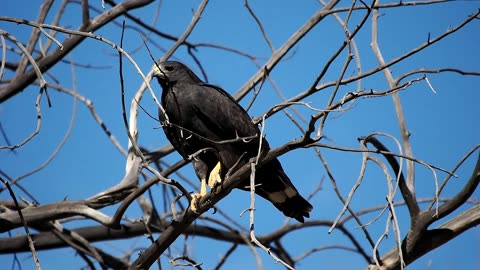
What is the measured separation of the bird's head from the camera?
4.97 metres

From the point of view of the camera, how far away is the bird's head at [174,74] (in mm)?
4969

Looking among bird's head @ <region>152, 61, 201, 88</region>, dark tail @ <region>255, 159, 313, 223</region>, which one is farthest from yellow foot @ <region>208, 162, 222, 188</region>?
bird's head @ <region>152, 61, 201, 88</region>

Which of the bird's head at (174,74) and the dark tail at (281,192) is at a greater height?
the bird's head at (174,74)

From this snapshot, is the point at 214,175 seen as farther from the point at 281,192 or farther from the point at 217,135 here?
the point at 281,192

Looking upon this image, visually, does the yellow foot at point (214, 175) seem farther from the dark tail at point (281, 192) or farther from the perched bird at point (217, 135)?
the dark tail at point (281, 192)

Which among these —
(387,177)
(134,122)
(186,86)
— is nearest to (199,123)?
(186,86)

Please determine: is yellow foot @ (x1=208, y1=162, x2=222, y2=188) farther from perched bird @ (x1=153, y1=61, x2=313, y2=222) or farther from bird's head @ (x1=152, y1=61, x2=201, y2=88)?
bird's head @ (x1=152, y1=61, x2=201, y2=88)

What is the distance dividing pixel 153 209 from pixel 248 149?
166 cm

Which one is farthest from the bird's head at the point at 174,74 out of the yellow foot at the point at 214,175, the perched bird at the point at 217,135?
the yellow foot at the point at 214,175

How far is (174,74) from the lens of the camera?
198 inches

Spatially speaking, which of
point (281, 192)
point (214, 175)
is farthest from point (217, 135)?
point (281, 192)

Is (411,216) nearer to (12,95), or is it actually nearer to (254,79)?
(254,79)

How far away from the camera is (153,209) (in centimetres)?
604

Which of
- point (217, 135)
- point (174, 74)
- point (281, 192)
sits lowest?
point (281, 192)
